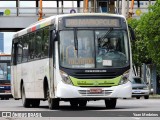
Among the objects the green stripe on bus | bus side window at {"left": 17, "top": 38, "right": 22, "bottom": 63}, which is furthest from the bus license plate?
bus side window at {"left": 17, "top": 38, "right": 22, "bottom": 63}

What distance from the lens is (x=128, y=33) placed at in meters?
25.0

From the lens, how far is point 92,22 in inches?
979

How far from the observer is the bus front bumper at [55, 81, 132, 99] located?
23906mm

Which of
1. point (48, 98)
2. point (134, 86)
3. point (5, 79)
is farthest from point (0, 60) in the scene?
point (48, 98)

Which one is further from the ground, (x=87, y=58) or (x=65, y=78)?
(x=87, y=58)

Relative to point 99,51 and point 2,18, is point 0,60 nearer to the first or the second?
point 2,18

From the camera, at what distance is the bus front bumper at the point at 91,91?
23906 mm

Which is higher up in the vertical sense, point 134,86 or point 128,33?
point 128,33

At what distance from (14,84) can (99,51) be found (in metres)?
8.43

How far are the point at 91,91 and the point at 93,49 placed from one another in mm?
1382

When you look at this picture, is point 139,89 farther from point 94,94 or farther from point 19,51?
point 94,94

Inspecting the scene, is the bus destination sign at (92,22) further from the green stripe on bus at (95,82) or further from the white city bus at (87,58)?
the green stripe on bus at (95,82)

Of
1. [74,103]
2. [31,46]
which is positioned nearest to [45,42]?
[31,46]

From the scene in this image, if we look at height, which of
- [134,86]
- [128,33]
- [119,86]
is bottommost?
[134,86]
